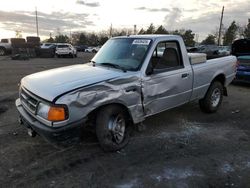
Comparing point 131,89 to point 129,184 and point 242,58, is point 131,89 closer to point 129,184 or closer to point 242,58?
point 129,184

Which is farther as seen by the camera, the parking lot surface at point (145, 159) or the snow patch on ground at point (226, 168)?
the snow patch on ground at point (226, 168)

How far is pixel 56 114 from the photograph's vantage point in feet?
11.9

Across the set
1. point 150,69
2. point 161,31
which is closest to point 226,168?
point 150,69

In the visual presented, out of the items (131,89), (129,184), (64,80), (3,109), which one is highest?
(64,80)

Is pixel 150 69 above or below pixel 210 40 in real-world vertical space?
below

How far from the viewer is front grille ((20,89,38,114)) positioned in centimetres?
402

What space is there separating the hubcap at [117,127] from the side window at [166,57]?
3.68 ft

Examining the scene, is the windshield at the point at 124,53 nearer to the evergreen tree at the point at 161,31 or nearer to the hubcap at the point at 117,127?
the hubcap at the point at 117,127

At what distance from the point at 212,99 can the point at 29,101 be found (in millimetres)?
4310

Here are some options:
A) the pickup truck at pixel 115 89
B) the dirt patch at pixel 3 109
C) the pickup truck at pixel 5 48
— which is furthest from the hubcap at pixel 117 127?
the pickup truck at pixel 5 48

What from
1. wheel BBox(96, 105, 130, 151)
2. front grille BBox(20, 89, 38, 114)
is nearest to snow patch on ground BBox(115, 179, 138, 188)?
wheel BBox(96, 105, 130, 151)

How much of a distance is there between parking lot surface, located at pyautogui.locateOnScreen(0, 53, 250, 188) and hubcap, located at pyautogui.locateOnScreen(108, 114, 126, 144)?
0.24m

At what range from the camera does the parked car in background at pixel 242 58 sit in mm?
10242

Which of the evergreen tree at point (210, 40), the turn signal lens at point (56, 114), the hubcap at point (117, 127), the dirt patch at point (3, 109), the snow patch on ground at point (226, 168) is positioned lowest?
the snow patch on ground at point (226, 168)
